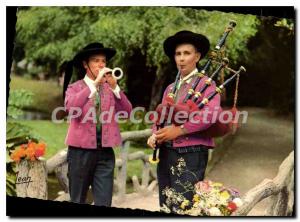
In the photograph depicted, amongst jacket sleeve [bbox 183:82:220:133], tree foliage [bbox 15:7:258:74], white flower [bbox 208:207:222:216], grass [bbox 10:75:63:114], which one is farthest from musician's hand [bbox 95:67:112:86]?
white flower [bbox 208:207:222:216]

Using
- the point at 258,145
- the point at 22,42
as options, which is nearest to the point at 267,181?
the point at 258,145

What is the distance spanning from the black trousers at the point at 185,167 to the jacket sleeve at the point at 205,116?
165 millimetres

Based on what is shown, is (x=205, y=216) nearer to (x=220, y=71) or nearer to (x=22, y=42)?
(x=220, y=71)

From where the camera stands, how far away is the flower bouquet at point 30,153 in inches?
267

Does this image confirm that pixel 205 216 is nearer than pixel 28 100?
Yes

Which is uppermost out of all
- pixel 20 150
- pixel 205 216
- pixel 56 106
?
pixel 56 106

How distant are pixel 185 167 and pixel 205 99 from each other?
1.93 feet

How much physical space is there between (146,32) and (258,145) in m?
1.39

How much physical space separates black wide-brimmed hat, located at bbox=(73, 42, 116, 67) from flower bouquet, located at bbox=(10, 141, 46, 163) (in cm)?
86

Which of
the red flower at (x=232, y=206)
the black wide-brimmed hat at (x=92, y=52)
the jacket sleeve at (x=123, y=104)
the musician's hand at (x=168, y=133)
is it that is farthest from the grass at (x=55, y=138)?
the red flower at (x=232, y=206)

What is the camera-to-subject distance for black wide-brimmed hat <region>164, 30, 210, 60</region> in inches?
245

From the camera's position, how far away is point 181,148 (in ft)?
20.4

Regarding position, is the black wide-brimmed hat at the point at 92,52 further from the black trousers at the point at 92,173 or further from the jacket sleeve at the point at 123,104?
the black trousers at the point at 92,173

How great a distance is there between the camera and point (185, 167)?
6238mm
